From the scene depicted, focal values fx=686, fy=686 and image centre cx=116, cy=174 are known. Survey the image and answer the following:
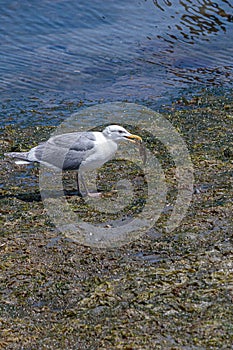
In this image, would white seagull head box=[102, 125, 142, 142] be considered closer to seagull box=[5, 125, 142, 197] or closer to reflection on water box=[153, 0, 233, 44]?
seagull box=[5, 125, 142, 197]

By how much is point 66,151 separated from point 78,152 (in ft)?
0.45

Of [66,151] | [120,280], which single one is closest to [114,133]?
[66,151]

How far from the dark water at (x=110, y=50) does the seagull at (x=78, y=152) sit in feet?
7.36

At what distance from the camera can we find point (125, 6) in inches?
569

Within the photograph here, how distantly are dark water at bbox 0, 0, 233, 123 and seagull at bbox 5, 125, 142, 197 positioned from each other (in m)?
2.24

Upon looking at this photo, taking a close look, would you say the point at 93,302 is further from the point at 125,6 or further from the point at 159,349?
the point at 125,6

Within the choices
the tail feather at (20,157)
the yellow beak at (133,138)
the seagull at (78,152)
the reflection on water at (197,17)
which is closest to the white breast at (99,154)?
the seagull at (78,152)

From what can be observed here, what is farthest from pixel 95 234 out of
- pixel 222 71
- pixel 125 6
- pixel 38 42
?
pixel 125 6

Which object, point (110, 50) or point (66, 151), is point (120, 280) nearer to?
point (66, 151)

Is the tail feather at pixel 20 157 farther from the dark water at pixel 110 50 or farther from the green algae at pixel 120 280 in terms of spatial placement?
the dark water at pixel 110 50

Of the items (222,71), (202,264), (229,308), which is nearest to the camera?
(229,308)

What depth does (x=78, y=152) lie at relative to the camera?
24.6 ft

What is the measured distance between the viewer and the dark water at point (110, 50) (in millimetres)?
11047

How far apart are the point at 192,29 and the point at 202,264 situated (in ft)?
28.0
